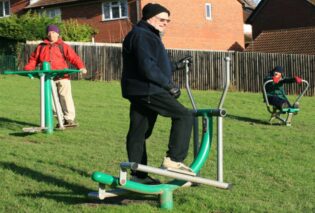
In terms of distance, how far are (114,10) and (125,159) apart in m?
31.6

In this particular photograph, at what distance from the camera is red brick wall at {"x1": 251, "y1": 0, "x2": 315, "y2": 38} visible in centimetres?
4141

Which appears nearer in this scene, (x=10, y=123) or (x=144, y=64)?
(x=144, y=64)

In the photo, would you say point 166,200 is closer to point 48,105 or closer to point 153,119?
point 153,119

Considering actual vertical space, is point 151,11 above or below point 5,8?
below

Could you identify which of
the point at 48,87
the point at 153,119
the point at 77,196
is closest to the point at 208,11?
the point at 48,87

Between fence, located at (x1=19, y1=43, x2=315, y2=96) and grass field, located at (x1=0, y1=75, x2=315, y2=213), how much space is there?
1155 cm

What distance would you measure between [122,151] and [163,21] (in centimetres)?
347

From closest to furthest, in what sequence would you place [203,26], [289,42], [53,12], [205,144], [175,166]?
[175,166] < [205,144] < [289,42] < [53,12] < [203,26]

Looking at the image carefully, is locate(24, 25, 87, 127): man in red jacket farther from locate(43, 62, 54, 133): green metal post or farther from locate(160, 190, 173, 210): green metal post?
locate(160, 190, 173, 210): green metal post

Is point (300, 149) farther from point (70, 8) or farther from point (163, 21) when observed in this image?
point (70, 8)

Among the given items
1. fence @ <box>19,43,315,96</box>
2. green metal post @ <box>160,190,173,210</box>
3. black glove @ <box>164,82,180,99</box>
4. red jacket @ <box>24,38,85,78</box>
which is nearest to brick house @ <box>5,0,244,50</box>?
fence @ <box>19,43,315,96</box>

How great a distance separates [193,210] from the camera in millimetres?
5633

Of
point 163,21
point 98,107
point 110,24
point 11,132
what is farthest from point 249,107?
point 110,24

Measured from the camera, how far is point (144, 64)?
560 cm
